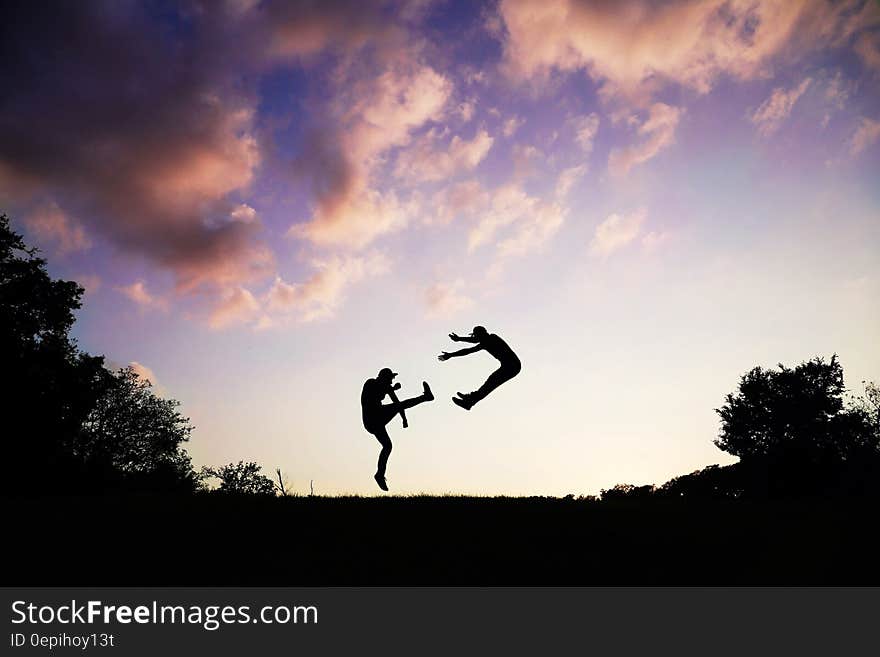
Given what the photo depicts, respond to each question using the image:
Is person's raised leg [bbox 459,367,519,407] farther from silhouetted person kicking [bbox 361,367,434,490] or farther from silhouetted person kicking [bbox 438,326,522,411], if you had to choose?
silhouetted person kicking [bbox 361,367,434,490]

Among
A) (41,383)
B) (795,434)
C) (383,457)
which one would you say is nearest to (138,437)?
(41,383)

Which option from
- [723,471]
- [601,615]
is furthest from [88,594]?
[723,471]

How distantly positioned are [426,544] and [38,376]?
1109 inches

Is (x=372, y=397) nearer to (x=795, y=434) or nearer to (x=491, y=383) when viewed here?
(x=491, y=383)

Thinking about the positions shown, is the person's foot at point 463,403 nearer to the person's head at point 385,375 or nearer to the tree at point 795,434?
the person's head at point 385,375

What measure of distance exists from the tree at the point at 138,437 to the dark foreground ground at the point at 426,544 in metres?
34.9

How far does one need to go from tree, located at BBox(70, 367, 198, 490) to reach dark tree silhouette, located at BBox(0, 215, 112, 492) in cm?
1022

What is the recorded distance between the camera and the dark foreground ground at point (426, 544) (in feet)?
21.5

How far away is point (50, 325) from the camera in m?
28.3

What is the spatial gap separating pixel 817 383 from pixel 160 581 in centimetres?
5965

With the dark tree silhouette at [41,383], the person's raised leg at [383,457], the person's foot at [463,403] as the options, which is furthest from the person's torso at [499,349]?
the dark tree silhouette at [41,383]

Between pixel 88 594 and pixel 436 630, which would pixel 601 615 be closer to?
pixel 436 630

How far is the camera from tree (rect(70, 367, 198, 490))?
4016cm

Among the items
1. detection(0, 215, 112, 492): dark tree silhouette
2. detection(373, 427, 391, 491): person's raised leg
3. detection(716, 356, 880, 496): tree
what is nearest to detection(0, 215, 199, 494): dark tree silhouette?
detection(0, 215, 112, 492): dark tree silhouette
